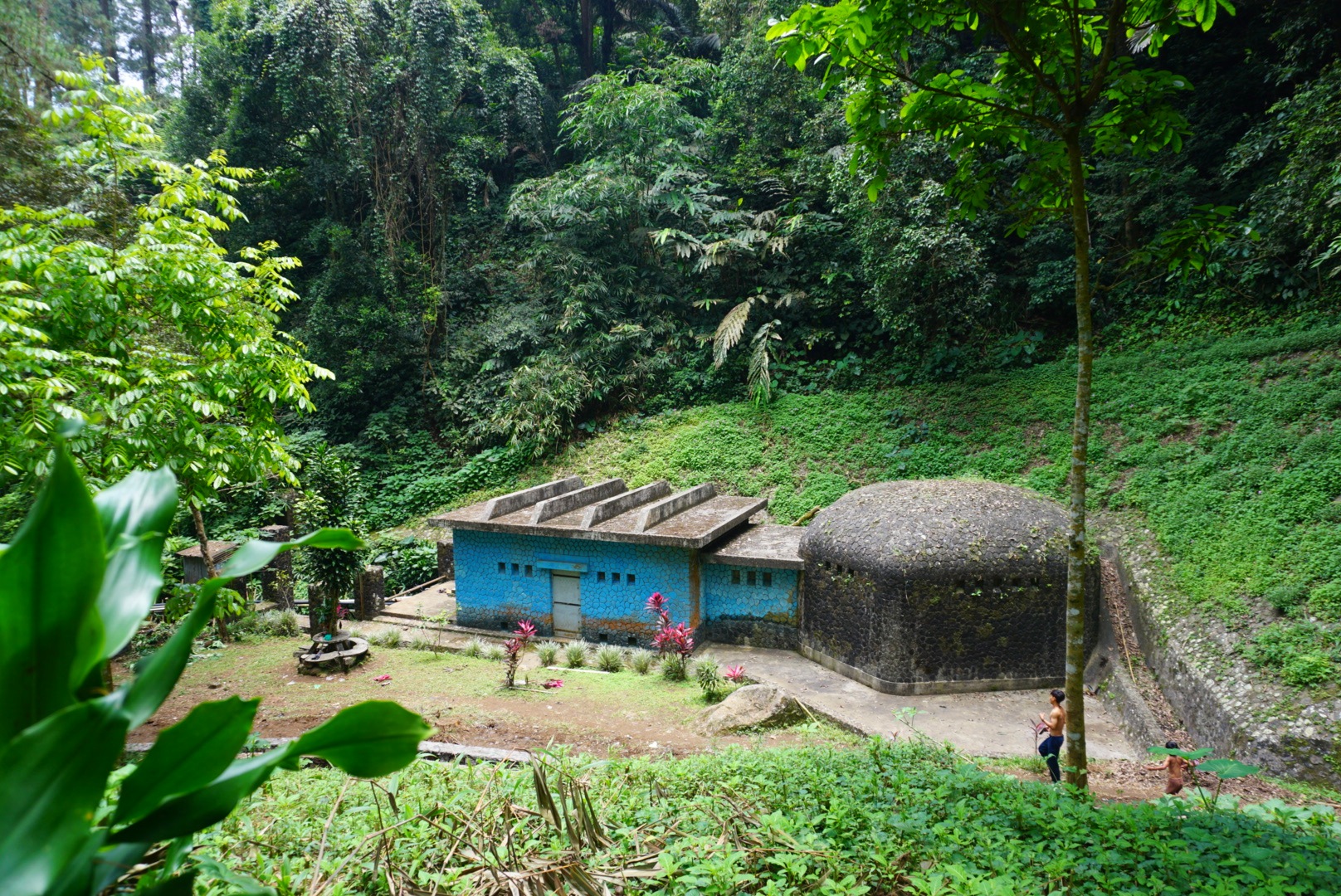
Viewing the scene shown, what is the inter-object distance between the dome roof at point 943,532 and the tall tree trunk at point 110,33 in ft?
113

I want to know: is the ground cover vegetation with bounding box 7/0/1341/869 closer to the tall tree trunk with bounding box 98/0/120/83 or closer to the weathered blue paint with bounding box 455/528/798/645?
the weathered blue paint with bounding box 455/528/798/645

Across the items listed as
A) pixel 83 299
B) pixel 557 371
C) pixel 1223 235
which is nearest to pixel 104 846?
pixel 83 299

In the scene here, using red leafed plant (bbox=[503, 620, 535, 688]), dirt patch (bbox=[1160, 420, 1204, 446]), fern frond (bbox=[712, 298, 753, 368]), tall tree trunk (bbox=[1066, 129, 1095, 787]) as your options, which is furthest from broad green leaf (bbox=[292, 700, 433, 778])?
fern frond (bbox=[712, 298, 753, 368])

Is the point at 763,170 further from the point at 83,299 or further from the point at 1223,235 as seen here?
the point at 83,299

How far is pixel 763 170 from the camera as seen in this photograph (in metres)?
18.2

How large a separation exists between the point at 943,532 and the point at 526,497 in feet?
22.8

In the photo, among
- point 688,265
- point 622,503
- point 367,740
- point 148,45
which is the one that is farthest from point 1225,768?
point 148,45

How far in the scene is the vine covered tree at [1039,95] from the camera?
4398mm

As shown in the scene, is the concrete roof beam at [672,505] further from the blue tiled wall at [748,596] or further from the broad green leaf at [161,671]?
the broad green leaf at [161,671]

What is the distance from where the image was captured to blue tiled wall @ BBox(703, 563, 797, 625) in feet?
33.2

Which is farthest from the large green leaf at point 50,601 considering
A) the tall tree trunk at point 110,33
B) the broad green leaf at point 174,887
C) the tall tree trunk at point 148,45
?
the tall tree trunk at point 148,45

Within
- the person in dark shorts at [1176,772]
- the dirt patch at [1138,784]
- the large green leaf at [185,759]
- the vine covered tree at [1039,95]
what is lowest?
the dirt patch at [1138,784]

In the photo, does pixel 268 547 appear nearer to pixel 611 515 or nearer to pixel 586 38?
pixel 611 515

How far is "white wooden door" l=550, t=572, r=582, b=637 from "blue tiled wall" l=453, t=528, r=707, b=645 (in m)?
0.10
